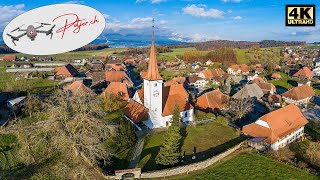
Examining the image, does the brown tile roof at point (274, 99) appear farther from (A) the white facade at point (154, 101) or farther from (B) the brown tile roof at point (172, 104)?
(A) the white facade at point (154, 101)

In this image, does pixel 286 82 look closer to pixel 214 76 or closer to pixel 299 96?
pixel 214 76

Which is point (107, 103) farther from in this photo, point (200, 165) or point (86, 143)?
point (200, 165)

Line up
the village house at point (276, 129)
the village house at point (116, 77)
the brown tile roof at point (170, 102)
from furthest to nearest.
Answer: the village house at point (116, 77), the brown tile roof at point (170, 102), the village house at point (276, 129)

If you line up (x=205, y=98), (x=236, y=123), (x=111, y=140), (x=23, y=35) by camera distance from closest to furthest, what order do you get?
1. (x=23, y=35)
2. (x=111, y=140)
3. (x=236, y=123)
4. (x=205, y=98)

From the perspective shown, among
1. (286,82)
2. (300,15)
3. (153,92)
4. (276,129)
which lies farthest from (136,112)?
(286,82)

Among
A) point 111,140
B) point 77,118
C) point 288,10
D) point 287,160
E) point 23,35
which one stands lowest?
point 287,160

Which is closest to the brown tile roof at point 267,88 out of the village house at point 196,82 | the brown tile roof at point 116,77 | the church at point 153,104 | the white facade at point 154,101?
the village house at point 196,82

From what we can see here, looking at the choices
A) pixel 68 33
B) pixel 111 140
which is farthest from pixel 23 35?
pixel 111 140
